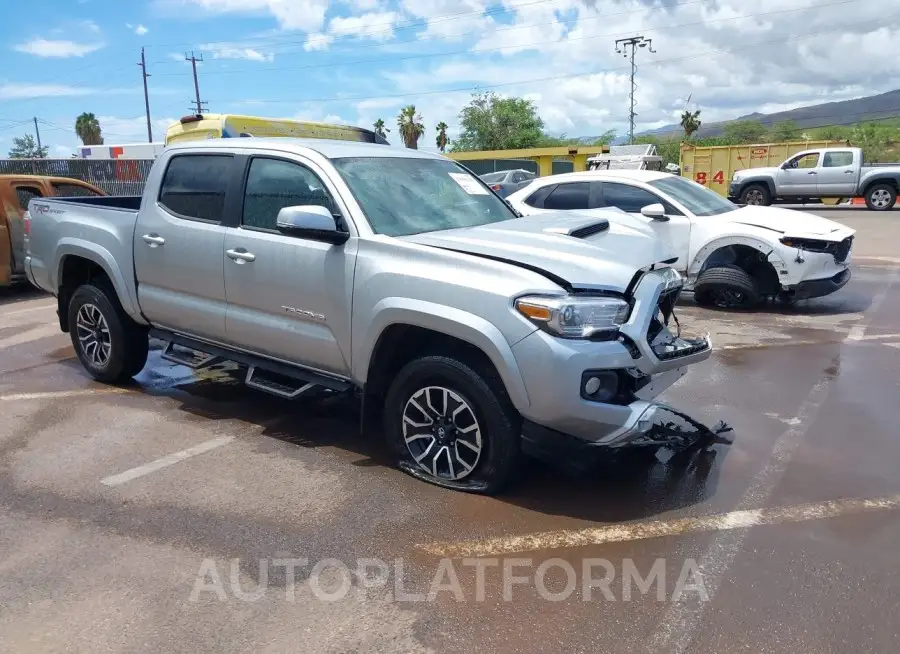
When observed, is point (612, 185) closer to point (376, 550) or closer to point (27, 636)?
point (376, 550)

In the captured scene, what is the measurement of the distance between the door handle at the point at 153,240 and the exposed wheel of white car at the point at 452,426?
7.36 ft

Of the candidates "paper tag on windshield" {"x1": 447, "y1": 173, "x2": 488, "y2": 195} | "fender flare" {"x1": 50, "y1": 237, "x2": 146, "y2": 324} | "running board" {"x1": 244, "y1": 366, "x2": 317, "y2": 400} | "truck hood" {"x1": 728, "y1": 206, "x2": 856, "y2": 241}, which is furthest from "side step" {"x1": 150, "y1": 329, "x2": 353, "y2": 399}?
"truck hood" {"x1": 728, "y1": 206, "x2": 856, "y2": 241}

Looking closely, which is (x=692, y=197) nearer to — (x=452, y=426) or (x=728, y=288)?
(x=728, y=288)

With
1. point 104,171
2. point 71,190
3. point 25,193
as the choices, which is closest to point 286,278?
point 25,193

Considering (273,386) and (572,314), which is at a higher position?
(572,314)

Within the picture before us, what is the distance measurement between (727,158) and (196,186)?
1035 inches

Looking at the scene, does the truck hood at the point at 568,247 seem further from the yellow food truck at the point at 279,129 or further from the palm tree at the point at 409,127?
the palm tree at the point at 409,127

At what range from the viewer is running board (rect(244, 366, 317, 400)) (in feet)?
15.3

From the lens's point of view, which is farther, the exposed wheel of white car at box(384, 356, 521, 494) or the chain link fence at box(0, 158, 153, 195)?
the chain link fence at box(0, 158, 153, 195)

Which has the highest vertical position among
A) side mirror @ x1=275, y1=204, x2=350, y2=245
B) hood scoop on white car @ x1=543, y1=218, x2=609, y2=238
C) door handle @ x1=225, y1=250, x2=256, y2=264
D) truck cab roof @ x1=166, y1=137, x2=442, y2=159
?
truck cab roof @ x1=166, y1=137, x2=442, y2=159

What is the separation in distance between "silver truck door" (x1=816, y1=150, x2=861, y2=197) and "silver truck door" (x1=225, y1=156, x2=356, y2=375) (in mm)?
21758

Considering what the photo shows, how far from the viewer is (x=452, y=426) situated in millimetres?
4047

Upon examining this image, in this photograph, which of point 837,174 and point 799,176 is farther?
point 799,176

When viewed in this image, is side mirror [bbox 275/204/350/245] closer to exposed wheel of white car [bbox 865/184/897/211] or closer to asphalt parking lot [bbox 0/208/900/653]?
asphalt parking lot [bbox 0/208/900/653]
